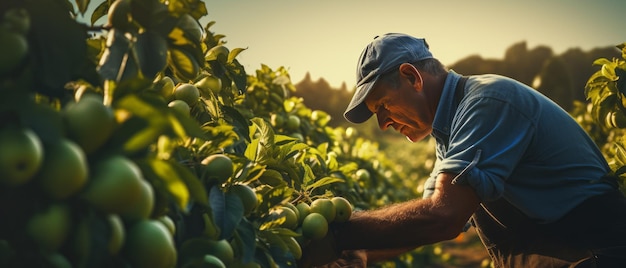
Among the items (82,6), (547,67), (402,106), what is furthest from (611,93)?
(547,67)

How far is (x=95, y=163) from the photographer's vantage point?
0.97m

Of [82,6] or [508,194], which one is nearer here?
[82,6]

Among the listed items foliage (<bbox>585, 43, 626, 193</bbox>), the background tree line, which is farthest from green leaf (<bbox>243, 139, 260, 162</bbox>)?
the background tree line

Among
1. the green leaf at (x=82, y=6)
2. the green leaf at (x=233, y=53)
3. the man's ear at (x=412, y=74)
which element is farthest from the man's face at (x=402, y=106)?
the green leaf at (x=82, y=6)

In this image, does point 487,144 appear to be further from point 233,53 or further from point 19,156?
→ point 19,156

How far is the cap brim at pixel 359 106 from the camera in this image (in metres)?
2.61

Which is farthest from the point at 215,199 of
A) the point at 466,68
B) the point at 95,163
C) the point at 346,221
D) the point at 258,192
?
the point at 466,68

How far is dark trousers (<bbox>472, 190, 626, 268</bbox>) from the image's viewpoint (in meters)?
2.23

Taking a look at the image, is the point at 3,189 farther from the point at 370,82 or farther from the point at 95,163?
the point at 370,82

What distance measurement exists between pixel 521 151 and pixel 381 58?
0.70 m

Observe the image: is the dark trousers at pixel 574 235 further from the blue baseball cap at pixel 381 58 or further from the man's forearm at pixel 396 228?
the blue baseball cap at pixel 381 58

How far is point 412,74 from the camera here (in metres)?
2.57

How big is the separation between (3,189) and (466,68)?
2656 cm

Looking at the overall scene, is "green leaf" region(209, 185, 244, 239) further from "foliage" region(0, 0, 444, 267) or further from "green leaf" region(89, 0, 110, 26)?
"green leaf" region(89, 0, 110, 26)
